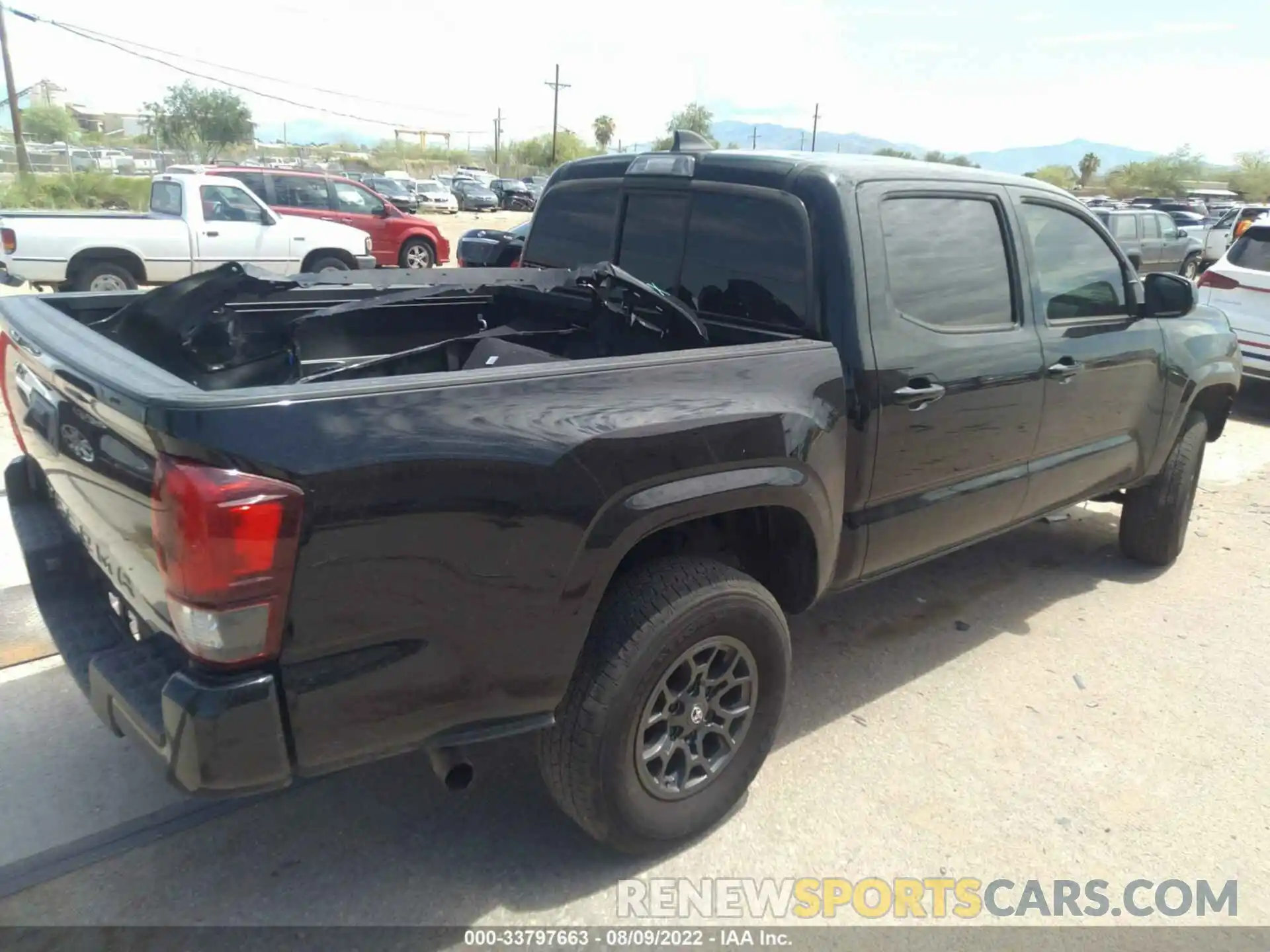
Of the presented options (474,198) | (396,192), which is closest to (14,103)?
(396,192)

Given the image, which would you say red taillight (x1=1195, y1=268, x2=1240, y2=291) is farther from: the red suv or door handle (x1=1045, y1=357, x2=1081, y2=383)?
the red suv

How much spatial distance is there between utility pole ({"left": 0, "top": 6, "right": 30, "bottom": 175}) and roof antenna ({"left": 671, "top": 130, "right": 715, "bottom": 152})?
29.5 m

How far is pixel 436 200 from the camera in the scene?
136 feet

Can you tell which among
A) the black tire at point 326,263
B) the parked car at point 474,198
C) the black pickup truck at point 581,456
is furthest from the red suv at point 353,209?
the parked car at point 474,198

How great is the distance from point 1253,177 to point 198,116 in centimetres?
6652

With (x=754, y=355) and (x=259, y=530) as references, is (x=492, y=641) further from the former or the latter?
(x=754, y=355)

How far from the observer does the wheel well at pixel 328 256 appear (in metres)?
13.1

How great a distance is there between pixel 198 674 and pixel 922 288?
2567mm

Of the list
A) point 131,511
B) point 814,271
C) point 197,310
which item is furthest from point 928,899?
point 197,310

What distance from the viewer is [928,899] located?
8.79ft

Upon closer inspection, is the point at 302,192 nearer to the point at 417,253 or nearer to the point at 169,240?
the point at 417,253

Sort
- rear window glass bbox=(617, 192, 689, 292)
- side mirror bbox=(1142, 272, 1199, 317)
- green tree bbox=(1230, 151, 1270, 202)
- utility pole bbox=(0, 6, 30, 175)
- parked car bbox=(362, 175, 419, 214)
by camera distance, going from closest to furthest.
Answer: rear window glass bbox=(617, 192, 689, 292)
side mirror bbox=(1142, 272, 1199, 317)
utility pole bbox=(0, 6, 30, 175)
parked car bbox=(362, 175, 419, 214)
green tree bbox=(1230, 151, 1270, 202)

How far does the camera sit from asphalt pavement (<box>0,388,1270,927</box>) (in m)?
2.59

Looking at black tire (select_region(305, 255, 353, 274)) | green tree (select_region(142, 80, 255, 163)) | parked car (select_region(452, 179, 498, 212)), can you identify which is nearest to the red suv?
black tire (select_region(305, 255, 353, 274))
